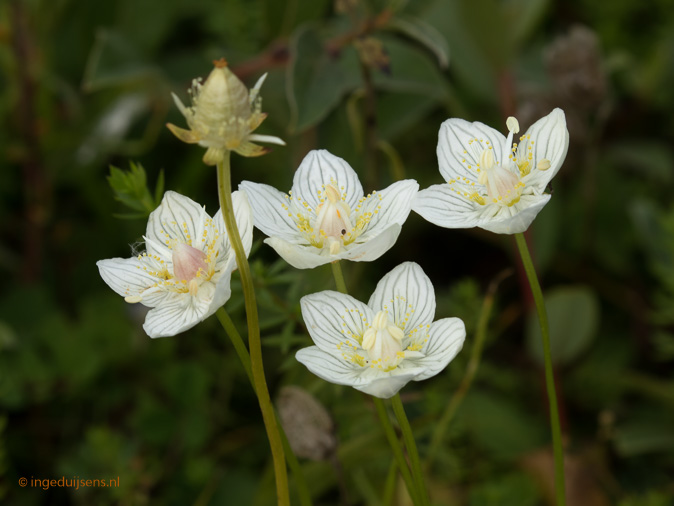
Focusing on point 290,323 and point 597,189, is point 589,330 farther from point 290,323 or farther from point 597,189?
point 290,323

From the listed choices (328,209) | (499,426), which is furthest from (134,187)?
(499,426)

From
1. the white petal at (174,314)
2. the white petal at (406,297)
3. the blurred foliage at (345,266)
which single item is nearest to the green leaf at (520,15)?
the blurred foliage at (345,266)

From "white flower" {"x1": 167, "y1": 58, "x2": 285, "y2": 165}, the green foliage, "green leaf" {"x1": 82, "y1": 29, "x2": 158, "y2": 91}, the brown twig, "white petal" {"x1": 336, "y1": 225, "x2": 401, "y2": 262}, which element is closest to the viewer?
"white flower" {"x1": 167, "y1": 58, "x2": 285, "y2": 165}

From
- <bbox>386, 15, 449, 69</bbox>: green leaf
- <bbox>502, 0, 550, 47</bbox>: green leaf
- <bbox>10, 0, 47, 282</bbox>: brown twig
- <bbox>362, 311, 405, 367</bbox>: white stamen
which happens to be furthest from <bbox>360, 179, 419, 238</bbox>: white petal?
<bbox>10, 0, 47, 282</bbox>: brown twig

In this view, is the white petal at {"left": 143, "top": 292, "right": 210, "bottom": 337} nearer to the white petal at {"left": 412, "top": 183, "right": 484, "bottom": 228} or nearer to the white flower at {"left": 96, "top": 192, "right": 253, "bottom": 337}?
the white flower at {"left": 96, "top": 192, "right": 253, "bottom": 337}

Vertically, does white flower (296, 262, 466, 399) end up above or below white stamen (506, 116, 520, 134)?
below

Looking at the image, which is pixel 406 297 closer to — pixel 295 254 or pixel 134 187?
pixel 295 254
